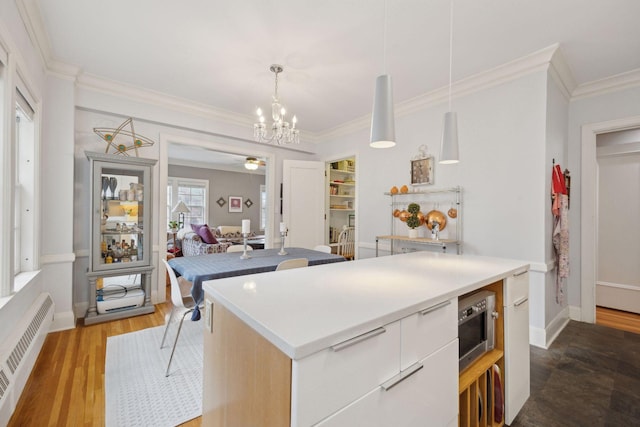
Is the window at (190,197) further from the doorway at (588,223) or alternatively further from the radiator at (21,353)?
the doorway at (588,223)

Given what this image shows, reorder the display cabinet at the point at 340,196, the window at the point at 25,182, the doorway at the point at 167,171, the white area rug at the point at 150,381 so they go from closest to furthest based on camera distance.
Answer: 1. the white area rug at the point at 150,381
2. the window at the point at 25,182
3. the doorway at the point at 167,171
4. the display cabinet at the point at 340,196

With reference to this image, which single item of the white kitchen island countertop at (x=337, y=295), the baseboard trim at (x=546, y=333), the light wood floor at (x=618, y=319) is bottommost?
the light wood floor at (x=618, y=319)

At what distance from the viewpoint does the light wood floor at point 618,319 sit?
2934mm

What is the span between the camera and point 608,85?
2.79 m

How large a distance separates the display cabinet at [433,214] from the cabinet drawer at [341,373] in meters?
2.25

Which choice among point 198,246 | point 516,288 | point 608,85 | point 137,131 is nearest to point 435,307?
point 516,288

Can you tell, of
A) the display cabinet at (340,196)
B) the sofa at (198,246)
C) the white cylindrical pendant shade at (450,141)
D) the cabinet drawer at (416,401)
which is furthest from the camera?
the display cabinet at (340,196)

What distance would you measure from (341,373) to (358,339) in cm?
10

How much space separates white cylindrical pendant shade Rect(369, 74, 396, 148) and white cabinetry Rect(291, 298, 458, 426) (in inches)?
30.5

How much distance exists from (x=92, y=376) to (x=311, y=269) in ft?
5.85

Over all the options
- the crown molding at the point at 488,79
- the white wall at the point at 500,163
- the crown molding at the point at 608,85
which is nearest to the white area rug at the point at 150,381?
the white wall at the point at 500,163

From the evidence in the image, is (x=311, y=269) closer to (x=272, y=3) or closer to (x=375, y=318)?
(x=375, y=318)

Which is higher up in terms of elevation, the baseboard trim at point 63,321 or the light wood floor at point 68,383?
the baseboard trim at point 63,321

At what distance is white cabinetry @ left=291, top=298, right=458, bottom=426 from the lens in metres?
0.71
